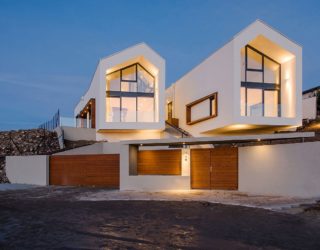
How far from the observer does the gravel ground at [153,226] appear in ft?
23.1

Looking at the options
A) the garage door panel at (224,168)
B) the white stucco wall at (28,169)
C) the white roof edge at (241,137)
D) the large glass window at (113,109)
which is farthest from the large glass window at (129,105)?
the garage door panel at (224,168)

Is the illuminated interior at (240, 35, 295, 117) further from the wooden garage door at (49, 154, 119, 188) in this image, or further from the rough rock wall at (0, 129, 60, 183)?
the rough rock wall at (0, 129, 60, 183)

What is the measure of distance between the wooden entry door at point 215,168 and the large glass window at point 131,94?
1009 centimetres

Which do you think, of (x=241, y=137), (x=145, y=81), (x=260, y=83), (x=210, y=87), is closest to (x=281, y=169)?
(x=241, y=137)

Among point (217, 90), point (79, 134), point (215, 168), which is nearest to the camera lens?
point (215, 168)

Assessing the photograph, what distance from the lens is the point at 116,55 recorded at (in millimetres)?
26453

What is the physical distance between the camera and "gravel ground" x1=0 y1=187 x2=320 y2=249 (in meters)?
7.03

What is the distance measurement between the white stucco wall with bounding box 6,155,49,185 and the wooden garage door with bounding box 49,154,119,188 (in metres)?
0.43

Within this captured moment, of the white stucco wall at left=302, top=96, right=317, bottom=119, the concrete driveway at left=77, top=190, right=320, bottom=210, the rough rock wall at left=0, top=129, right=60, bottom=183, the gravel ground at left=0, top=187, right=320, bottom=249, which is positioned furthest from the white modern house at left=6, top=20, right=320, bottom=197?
the white stucco wall at left=302, top=96, right=317, bottom=119

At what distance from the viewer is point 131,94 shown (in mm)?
27703

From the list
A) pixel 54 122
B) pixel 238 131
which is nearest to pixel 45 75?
pixel 54 122

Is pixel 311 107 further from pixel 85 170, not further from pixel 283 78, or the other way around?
pixel 85 170

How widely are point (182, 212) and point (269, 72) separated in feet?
57.6

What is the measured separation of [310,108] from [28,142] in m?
26.7
